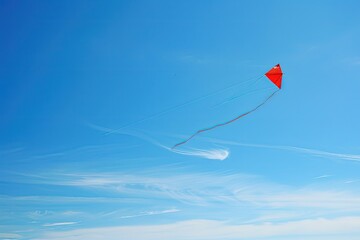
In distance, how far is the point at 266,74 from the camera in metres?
44.1

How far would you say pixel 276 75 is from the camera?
45.8m

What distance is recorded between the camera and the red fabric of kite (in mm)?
44219

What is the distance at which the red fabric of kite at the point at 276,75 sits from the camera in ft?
145
